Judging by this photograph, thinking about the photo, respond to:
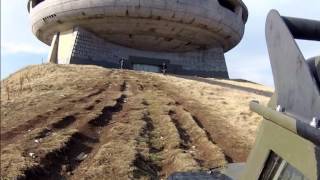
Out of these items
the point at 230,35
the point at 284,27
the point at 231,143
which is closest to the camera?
the point at 284,27

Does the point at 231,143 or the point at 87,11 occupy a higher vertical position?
the point at 87,11

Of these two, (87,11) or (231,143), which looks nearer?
(231,143)

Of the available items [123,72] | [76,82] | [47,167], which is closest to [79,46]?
A: [123,72]

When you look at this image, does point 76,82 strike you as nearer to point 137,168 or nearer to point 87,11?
point 87,11

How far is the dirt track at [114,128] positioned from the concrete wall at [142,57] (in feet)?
30.2

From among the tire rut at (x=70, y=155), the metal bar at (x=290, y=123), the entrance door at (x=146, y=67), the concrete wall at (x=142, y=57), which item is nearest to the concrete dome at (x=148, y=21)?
the concrete wall at (x=142, y=57)

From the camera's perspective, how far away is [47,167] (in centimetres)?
1202

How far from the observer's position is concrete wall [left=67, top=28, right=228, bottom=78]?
3903cm

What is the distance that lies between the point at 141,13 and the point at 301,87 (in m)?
34.8

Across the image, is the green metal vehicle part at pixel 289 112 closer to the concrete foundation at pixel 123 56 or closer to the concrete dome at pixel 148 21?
the concrete dome at pixel 148 21

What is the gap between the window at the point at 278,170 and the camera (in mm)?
2937

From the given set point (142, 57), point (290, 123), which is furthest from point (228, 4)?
point (290, 123)

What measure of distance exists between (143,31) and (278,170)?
119 ft

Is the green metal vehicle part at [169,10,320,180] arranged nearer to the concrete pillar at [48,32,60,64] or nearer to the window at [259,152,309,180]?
the window at [259,152,309,180]
